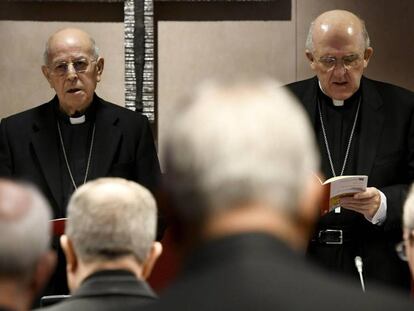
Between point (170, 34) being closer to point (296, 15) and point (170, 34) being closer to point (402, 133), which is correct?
point (296, 15)

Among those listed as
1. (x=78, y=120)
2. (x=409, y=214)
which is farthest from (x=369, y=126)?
(x=409, y=214)

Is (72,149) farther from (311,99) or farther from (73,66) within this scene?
(311,99)

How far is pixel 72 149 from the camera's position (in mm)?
5246

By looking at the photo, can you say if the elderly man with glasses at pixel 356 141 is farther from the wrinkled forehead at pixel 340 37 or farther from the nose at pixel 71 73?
the nose at pixel 71 73

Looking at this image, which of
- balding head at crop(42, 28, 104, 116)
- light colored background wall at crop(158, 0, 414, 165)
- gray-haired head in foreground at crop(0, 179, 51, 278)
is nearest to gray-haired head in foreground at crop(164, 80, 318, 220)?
gray-haired head in foreground at crop(0, 179, 51, 278)

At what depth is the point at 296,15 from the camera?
6086 millimetres

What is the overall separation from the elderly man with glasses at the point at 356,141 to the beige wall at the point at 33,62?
1.43 metres

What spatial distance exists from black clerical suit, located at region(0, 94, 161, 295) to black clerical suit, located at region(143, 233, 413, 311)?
357 centimetres

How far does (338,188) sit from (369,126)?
2.94ft

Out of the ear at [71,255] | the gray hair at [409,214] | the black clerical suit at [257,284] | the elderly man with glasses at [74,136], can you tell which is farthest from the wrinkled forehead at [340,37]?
the black clerical suit at [257,284]

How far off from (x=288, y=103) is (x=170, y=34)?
15.1ft

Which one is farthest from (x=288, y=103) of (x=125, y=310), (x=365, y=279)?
(x=365, y=279)

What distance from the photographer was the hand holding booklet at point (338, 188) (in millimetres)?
4098

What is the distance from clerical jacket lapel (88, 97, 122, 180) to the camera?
5.08m
